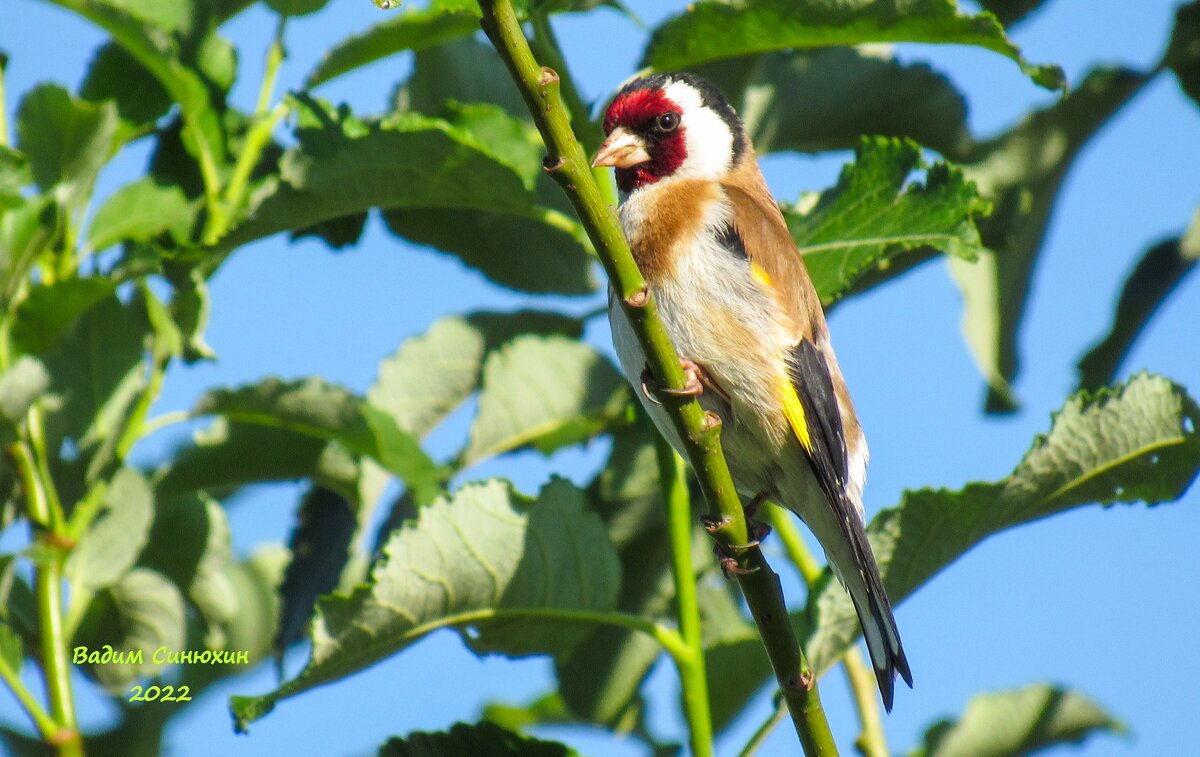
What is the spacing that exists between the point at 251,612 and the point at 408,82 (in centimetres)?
169

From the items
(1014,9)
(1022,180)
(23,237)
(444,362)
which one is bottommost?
(23,237)

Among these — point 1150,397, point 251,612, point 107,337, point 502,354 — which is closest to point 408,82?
point 502,354

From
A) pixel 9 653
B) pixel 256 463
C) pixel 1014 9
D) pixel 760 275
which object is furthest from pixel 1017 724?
pixel 9 653

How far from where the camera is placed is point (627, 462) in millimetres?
3525

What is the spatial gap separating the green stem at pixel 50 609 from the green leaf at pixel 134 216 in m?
0.56

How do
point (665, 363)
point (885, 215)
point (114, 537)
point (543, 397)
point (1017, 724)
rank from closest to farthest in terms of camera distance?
point (665, 363) < point (885, 215) < point (114, 537) < point (1017, 724) < point (543, 397)

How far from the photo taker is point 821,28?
3045mm

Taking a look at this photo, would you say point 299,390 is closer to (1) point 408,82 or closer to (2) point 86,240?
(2) point 86,240

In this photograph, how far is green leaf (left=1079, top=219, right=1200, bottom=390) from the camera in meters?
3.78

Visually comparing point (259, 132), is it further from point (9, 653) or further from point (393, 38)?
point (9, 653)

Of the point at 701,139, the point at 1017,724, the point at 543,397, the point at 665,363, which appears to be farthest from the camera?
the point at 701,139

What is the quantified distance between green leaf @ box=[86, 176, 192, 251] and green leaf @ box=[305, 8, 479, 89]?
1.54ft

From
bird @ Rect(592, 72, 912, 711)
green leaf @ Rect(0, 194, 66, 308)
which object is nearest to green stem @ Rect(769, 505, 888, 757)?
bird @ Rect(592, 72, 912, 711)

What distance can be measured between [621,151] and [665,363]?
1.22 m
